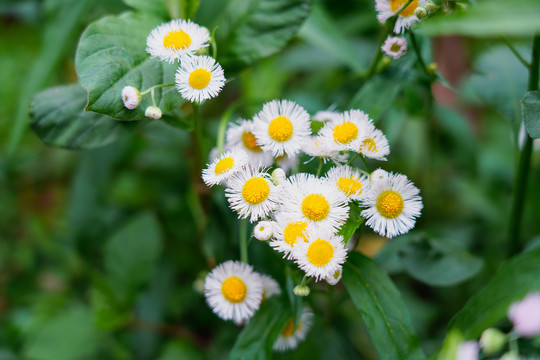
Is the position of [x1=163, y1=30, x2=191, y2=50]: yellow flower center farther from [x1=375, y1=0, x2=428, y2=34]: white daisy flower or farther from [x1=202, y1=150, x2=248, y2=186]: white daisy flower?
[x1=375, y1=0, x2=428, y2=34]: white daisy flower

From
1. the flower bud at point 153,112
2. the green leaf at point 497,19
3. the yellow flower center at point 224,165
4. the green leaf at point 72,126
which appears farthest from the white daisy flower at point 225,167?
the green leaf at point 497,19

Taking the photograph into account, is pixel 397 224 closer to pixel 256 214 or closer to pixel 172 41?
pixel 256 214

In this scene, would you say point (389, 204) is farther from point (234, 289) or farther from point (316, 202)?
point (234, 289)

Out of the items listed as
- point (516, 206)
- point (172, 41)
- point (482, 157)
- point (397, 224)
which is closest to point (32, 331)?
point (172, 41)

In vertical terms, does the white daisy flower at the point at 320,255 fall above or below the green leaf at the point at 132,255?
above

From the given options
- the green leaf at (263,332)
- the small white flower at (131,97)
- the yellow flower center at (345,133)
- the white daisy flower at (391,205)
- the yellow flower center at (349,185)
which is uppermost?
the small white flower at (131,97)

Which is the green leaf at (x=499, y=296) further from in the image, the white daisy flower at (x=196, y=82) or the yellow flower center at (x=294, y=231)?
the white daisy flower at (x=196, y=82)

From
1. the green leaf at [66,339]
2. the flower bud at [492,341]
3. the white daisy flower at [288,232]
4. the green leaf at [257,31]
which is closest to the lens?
the flower bud at [492,341]

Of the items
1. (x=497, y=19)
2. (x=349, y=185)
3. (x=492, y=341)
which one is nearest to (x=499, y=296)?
(x=492, y=341)
